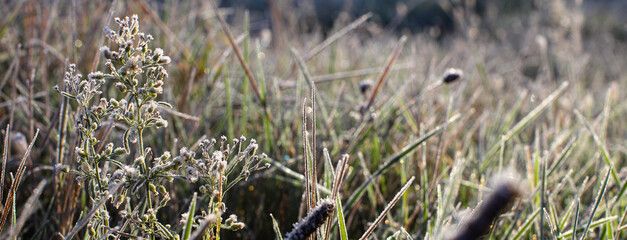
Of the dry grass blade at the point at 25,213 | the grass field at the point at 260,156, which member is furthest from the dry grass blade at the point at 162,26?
the dry grass blade at the point at 25,213

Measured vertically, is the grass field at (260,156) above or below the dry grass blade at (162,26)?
below

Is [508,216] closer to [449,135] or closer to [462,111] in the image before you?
[449,135]

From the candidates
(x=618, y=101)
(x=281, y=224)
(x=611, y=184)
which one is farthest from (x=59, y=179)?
(x=618, y=101)

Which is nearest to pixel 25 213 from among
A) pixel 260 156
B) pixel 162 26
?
pixel 260 156

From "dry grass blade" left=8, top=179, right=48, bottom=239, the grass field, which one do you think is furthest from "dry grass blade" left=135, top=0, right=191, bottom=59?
"dry grass blade" left=8, top=179, right=48, bottom=239

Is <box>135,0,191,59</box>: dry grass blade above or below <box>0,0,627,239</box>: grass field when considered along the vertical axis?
above

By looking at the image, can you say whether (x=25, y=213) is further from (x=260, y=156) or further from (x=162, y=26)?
(x=162, y=26)

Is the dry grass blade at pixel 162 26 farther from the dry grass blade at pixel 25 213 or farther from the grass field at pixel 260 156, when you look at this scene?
the dry grass blade at pixel 25 213

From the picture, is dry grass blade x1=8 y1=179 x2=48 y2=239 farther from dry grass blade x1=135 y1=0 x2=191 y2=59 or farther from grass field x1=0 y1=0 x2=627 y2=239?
dry grass blade x1=135 y1=0 x2=191 y2=59
